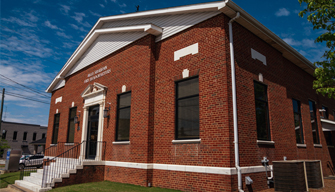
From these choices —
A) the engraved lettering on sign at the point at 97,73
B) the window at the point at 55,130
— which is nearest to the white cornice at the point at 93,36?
the engraved lettering on sign at the point at 97,73

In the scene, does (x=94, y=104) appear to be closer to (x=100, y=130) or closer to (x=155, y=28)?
(x=100, y=130)

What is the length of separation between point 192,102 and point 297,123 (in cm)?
Result: 729

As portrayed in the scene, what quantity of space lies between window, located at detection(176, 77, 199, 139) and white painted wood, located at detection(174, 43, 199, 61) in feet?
3.46

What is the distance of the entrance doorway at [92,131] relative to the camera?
14.1 meters

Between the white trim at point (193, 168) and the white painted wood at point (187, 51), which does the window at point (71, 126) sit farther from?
the white painted wood at point (187, 51)

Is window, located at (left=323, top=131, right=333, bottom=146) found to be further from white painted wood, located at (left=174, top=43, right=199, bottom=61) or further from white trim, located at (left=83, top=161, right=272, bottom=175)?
white painted wood, located at (left=174, top=43, right=199, bottom=61)

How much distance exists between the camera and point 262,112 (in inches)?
400

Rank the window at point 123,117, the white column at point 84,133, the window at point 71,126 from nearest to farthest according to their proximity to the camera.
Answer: the window at point 123,117 < the white column at point 84,133 < the window at point 71,126

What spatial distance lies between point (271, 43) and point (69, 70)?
14.2 metres

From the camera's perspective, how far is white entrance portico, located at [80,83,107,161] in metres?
13.1

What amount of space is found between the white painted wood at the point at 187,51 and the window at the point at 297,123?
7.33 m

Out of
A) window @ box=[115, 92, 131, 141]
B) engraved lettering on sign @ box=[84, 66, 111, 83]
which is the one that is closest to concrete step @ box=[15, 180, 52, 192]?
window @ box=[115, 92, 131, 141]

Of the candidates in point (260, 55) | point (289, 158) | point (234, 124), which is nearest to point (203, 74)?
point (234, 124)

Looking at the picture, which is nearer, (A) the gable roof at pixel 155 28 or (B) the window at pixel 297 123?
(A) the gable roof at pixel 155 28
